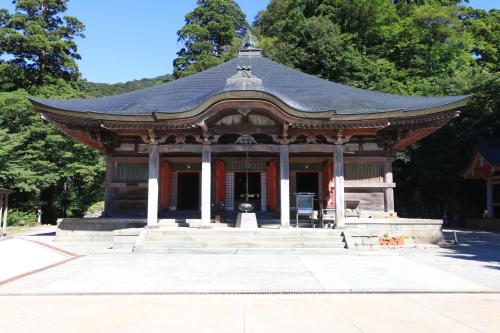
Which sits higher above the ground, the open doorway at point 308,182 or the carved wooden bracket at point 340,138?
the carved wooden bracket at point 340,138

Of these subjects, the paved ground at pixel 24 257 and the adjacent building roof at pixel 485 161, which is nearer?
the paved ground at pixel 24 257

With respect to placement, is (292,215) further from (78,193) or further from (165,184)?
(78,193)

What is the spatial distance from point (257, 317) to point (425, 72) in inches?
1246

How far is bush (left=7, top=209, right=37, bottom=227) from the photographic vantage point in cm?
2153

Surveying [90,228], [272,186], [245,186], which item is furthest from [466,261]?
[90,228]

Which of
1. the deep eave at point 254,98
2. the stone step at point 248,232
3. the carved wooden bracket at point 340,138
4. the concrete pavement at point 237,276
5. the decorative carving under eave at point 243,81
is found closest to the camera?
the concrete pavement at point 237,276

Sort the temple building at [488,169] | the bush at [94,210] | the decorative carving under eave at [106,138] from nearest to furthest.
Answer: the decorative carving under eave at [106,138] < the temple building at [488,169] < the bush at [94,210]

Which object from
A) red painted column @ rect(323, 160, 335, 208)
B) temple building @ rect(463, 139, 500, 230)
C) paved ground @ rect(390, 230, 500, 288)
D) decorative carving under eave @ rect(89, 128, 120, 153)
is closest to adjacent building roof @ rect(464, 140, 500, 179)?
temple building @ rect(463, 139, 500, 230)

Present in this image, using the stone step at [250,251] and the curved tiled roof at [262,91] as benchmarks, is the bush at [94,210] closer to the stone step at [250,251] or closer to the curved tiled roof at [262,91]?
the curved tiled roof at [262,91]

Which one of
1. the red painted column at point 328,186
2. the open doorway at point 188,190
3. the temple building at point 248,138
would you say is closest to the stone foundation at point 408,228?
the temple building at point 248,138

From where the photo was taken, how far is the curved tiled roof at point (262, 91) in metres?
11.1

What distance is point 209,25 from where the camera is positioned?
41.5m

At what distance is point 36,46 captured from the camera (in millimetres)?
27219

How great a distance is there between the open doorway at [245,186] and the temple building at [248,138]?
4 cm
